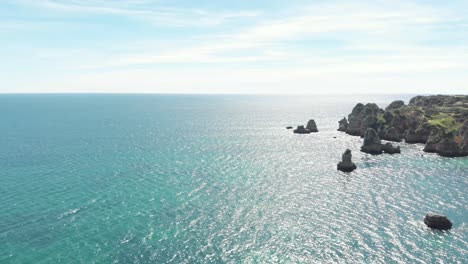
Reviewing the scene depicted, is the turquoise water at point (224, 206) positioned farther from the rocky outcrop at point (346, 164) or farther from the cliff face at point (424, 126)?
the cliff face at point (424, 126)

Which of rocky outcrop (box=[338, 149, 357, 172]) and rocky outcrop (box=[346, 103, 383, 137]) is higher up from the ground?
rocky outcrop (box=[346, 103, 383, 137])

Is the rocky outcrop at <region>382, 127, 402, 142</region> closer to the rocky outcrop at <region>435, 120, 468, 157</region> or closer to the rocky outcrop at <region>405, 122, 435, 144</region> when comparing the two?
the rocky outcrop at <region>405, 122, 435, 144</region>

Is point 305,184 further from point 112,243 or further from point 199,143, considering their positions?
point 199,143

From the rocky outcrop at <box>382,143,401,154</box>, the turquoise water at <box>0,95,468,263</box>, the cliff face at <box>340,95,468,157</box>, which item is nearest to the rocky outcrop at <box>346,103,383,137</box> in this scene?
the cliff face at <box>340,95,468,157</box>

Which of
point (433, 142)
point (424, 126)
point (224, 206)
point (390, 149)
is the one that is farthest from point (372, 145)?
point (224, 206)

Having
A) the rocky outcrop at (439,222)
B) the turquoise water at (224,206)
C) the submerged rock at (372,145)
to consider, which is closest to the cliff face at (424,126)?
the turquoise water at (224,206)

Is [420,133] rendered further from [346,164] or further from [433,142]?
[346,164]
